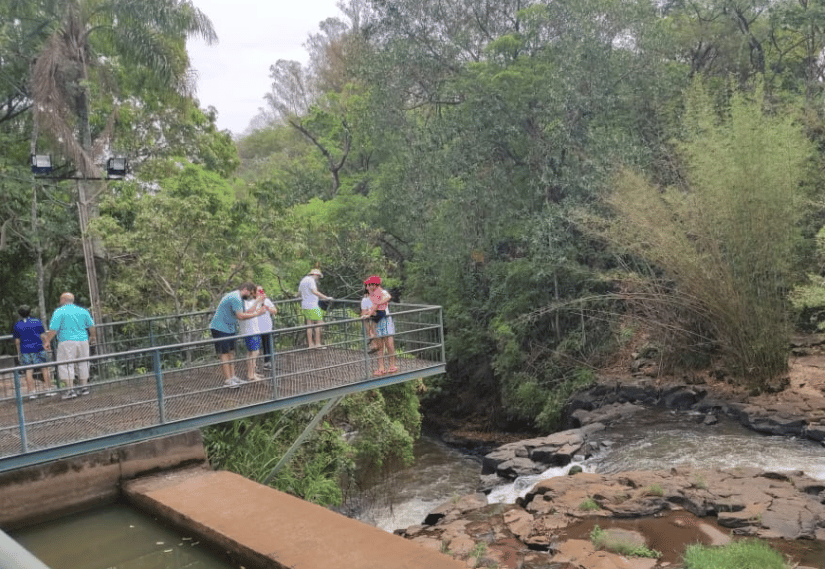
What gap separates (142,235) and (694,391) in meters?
11.5

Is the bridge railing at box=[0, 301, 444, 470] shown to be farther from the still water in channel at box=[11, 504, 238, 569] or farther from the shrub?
the shrub

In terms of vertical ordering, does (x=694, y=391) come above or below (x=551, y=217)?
below

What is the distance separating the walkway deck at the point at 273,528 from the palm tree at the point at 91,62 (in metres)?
9.29

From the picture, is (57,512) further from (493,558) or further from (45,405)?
(493,558)

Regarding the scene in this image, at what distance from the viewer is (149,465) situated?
6469 mm

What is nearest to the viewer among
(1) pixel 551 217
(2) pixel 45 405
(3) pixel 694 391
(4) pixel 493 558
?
(2) pixel 45 405

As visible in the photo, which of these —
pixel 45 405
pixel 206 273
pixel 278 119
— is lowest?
pixel 45 405

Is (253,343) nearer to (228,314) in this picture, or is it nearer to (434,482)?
(228,314)

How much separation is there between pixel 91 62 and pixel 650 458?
44.1 ft

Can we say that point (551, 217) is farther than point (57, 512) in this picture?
Yes

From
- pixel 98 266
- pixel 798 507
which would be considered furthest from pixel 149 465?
pixel 98 266

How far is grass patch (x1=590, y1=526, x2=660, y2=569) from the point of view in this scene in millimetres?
7516

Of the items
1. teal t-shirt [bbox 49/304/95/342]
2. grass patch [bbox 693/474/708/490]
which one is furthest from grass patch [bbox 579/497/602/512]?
teal t-shirt [bbox 49/304/95/342]

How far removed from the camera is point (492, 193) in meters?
19.9
